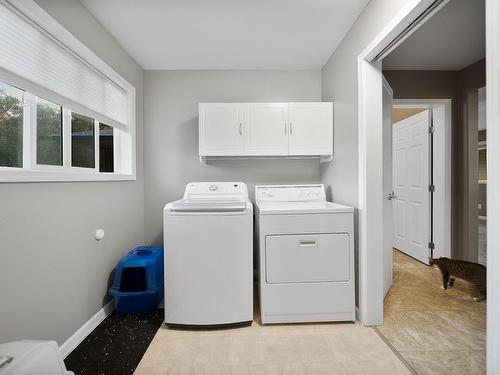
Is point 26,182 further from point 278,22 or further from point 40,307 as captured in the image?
point 278,22

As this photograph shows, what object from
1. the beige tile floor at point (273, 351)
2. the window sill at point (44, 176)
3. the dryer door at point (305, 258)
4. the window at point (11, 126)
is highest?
the window at point (11, 126)

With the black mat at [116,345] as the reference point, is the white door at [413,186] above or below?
above

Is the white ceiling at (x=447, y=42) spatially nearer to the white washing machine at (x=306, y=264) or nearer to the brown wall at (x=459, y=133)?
the brown wall at (x=459, y=133)

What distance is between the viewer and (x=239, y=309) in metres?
2.00

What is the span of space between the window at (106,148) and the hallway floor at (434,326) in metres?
2.69

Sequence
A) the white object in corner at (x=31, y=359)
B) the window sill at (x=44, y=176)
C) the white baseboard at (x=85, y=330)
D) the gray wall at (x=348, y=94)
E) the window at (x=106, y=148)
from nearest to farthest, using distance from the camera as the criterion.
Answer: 1. the white object in corner at (x=31, y=359)
2. the window sill at (x=44, y=176)
3. the white baseboard at (x=85, y=330)
4. the gray wall at (x=348, y=94)
5. the window at (x=106, y=148)

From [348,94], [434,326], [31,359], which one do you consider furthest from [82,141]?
[434,326]

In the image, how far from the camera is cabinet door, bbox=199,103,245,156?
2609mm

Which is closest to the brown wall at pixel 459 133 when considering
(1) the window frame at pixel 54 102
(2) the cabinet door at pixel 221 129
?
(2) the cabinet door at pixel 221 129

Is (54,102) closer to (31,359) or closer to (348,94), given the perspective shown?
(31,359)

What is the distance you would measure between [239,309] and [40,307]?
1248 mm

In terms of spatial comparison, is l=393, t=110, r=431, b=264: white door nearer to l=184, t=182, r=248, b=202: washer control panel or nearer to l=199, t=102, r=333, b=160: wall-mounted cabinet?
l=199, t=102, r=333, b=160: wall-mounted cabinet

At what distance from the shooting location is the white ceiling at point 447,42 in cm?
210

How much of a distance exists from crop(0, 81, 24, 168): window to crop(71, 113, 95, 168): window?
1.48 ft
